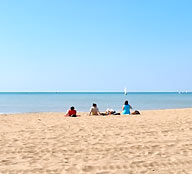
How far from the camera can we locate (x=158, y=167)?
20.1 ft

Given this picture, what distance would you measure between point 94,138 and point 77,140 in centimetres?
63

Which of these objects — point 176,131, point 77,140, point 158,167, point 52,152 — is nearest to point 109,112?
point 176,131

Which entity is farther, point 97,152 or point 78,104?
point 78,104

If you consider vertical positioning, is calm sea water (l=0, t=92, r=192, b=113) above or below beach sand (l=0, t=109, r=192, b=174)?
below

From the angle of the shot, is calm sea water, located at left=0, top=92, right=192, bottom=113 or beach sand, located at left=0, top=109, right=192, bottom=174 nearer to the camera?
beach sand, located at left=0, top=109, right=192, bottom=174

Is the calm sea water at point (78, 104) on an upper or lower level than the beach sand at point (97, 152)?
lower

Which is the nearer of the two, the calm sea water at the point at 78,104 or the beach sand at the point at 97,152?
the beach sand at the point at 97,152

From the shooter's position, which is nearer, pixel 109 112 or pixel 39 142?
pixel 39 142

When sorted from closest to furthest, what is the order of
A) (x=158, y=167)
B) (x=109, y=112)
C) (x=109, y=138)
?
(x=158, y=167)
(x=109, y=138)
(x=109, y=112)

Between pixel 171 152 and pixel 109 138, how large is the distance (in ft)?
8.51

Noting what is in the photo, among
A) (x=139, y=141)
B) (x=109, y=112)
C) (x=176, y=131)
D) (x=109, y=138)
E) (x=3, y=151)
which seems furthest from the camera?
(x=109, y=112)

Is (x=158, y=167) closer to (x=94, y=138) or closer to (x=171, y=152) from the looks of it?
(x=171, y=152)

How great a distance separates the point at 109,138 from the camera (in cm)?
→ 952

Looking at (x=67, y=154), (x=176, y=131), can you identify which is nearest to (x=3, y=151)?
(x=67, y=154)
